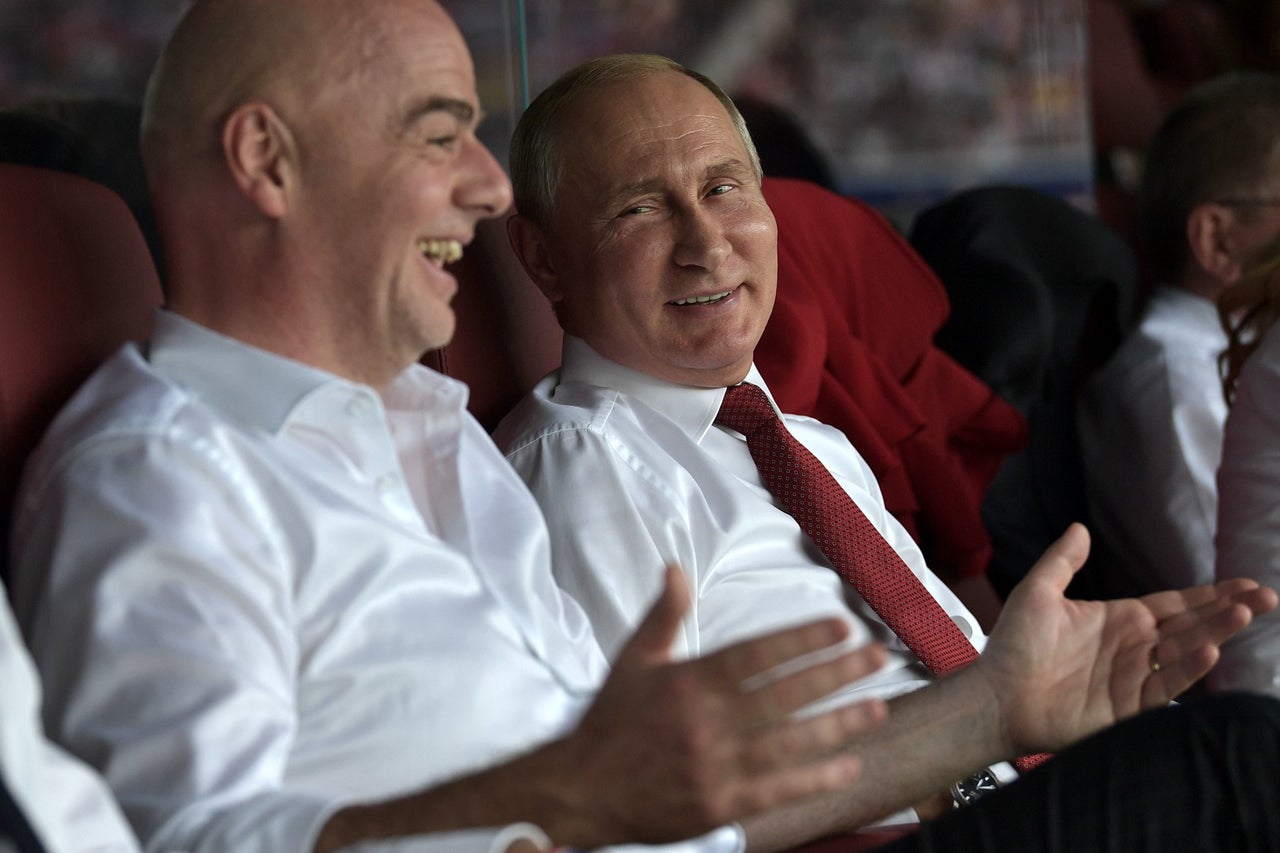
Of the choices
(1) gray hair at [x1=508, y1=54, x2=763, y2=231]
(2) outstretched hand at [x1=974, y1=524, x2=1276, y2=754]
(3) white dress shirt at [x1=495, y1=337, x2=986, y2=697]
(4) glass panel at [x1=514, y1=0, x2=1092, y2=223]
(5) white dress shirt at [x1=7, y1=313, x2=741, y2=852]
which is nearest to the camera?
(5) white dress shirt at [x1=7, y1=313, x2=741, y2=852]

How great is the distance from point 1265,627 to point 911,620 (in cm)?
58

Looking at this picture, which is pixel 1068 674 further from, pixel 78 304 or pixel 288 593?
pixel 78 304

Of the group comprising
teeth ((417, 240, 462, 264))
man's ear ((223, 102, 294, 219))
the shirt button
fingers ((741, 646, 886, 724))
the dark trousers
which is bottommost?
the dark trousers

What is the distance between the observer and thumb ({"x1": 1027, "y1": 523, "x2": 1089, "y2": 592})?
4.17ft

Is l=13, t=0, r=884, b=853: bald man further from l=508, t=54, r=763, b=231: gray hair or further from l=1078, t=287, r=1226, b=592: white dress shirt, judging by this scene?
l=1078, t=287, r=1226, b=592: white dress shirt

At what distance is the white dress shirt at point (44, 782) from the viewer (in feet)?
2.54

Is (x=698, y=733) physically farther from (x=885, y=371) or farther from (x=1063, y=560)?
(x=885, y=371)

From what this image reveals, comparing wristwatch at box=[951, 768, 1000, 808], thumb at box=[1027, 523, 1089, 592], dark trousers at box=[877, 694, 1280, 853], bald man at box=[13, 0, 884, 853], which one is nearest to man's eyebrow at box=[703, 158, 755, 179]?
bald man at box=[13, 0, 884, 853]

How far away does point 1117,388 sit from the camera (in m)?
2.39

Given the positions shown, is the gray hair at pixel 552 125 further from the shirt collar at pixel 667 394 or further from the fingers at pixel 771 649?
the fingers at pixel 771 649

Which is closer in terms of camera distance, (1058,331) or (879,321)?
(879,321)

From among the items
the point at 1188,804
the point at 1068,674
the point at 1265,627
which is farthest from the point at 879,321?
the point at 1188,804

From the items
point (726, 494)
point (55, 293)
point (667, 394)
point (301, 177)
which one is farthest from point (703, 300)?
point (55, 293)

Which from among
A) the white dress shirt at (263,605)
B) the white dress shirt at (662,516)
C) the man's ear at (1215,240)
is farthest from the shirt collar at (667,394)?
the man's ear at (1215,240)
